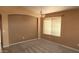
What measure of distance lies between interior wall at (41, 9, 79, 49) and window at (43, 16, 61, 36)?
8cm

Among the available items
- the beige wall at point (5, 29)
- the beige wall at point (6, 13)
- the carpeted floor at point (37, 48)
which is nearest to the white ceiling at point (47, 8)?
the beige wall at point (6, 13)

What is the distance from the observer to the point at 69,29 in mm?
1806

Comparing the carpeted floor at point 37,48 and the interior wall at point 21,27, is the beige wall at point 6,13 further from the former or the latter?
the carpeted floor at point 37,48

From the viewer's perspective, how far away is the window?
1821 mm

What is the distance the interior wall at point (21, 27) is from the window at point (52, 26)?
24 centimetres

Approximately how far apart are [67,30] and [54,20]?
367 mm

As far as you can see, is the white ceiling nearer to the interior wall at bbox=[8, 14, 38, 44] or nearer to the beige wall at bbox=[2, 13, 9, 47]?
the interior wall at bbox=[8, 14, 38, 44]

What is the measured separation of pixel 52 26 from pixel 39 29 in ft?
1.03

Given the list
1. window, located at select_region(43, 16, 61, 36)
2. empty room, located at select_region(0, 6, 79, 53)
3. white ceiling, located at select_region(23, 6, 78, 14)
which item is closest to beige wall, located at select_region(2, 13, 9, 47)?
empty room, located at select_region(0, 6, 79, 53)

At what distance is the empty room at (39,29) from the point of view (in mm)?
1683

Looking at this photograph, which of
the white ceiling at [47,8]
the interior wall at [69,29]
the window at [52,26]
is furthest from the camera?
the window at [52,26]

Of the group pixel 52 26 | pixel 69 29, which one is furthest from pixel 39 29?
pixel 69 29
